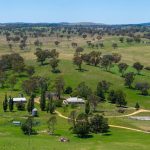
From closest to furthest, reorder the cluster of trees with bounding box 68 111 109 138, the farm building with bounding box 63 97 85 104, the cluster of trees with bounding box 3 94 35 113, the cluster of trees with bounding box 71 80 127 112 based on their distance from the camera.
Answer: the cluster of trees with bounding box 68 111 109 138, the cluster of trees with bounding box 3 94 35 113, the farm building with bounding box 63 97 85 104, the cluster of trees with bounding box 71 80 127 112

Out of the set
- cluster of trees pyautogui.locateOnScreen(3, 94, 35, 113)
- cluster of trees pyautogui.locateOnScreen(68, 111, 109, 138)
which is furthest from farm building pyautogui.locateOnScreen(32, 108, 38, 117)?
cluster of trees pyautogui.locateOnScreen(68, 111, 109, 138)

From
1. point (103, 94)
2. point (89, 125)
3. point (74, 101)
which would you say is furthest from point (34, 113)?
point (103, 94)

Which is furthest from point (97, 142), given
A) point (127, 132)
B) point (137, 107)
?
point (137, 107)

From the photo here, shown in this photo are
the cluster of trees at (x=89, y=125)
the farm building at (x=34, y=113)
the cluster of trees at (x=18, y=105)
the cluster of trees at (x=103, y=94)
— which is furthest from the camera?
the cluster of trees at (x=103, y=94)

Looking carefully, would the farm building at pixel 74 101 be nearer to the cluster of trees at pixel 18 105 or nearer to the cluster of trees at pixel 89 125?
the cluster of trees at pixel 18 105

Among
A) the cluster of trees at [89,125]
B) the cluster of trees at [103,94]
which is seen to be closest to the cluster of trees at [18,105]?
the cluster of trees at [103,94]

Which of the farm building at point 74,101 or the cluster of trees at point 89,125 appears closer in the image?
the cluster of trees at point 89,125

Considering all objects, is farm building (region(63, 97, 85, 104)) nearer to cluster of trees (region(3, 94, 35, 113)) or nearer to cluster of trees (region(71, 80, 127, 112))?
cluster of trees (region(71, 80, 127, 112))

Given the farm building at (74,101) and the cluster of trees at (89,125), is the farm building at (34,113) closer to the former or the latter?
the cluster of trees at (89,125)

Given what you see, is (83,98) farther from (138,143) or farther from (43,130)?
(138,143)

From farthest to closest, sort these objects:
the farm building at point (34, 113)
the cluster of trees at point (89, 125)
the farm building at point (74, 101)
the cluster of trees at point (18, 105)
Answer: the farm building at point (74, 101) < the cluster of trees at point (18, 105) < the farm building at point (34, 113) < the cluster of trees at point (89, 125)

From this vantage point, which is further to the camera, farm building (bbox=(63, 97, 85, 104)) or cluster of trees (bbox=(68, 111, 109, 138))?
farm building (bbox=(63, 97, 85, 104))
